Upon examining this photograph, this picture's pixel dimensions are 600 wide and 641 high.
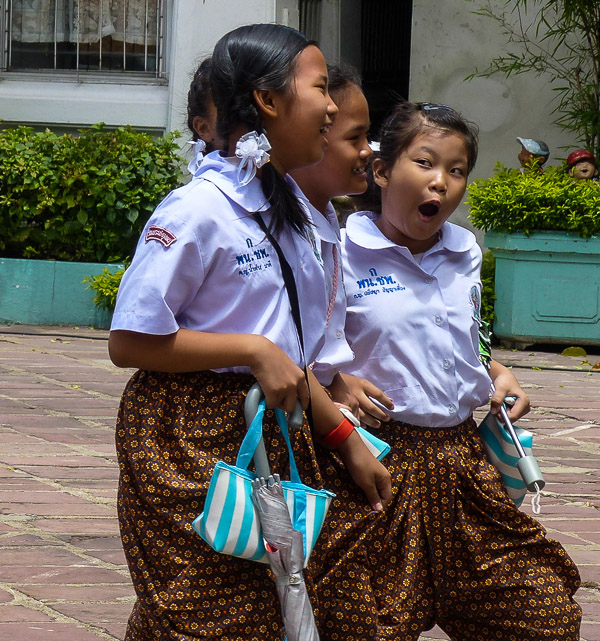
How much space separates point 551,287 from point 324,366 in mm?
6114

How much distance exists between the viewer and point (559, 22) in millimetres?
9438

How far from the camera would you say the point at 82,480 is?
457 cm

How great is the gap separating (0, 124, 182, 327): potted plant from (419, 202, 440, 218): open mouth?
5.80m

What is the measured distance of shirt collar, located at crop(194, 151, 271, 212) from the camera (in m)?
2.10

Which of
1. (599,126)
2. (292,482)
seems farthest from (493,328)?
→ (292,482)

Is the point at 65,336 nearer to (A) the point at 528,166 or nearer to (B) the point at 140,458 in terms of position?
(A) the point at 528,166

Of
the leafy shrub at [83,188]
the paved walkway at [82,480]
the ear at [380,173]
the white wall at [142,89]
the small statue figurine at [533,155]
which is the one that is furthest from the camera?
the white wall at [142,89]

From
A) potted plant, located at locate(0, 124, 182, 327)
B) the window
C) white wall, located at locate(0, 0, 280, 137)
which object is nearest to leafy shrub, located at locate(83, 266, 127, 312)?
potted plant, located at locate(0, 124, 182, 327)

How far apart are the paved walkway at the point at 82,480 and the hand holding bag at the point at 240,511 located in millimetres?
1193

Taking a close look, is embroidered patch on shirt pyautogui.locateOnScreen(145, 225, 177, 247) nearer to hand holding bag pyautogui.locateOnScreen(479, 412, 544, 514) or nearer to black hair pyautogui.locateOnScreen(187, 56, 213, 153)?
black hair pyautogui.locateOnScreen(187, 56, 213, 153)

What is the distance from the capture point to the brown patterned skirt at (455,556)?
2479 mm

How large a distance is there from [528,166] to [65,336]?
3476 millimetres

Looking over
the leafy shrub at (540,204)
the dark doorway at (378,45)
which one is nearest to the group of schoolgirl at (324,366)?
the leafy shrub at (540,204)

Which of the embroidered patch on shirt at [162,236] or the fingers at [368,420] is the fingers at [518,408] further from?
the embroidered patch on shirt at [162,236]
